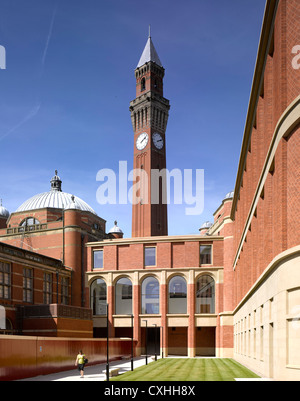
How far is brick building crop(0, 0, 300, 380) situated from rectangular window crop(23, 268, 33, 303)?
913 centimetres

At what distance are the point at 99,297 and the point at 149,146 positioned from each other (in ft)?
110

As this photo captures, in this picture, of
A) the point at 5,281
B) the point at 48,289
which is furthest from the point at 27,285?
the point at 48,289

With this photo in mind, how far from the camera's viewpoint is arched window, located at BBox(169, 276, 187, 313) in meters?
56.2

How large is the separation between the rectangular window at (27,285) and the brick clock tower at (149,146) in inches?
1436

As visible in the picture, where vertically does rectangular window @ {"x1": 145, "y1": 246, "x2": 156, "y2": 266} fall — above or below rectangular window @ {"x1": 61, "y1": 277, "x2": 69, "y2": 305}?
above

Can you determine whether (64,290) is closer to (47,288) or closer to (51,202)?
(47,288)

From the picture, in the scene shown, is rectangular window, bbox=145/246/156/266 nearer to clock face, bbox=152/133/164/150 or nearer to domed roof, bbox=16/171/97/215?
domed roof, bbox=16/171/97/215

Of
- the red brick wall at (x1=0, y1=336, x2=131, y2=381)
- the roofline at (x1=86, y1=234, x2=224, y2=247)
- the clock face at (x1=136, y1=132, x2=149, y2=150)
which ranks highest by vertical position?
the clock face at (x1=136, y1=132, x2=149, y2=150)

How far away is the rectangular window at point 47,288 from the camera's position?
49.1 meters

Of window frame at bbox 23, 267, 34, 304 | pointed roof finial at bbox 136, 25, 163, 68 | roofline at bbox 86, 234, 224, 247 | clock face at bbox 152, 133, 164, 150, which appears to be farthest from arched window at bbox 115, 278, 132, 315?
pointed roof finial at bbox 136, 25, 163, 68

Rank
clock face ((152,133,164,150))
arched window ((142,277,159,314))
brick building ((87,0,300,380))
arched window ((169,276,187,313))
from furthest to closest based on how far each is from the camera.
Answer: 1. clock face ((152,133,164,150))
2. arched window ((142,277,159,314))
3. arched window ((169,276,187,313))
4. brick building ((87,0,300,380))

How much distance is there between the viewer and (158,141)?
284 ft
